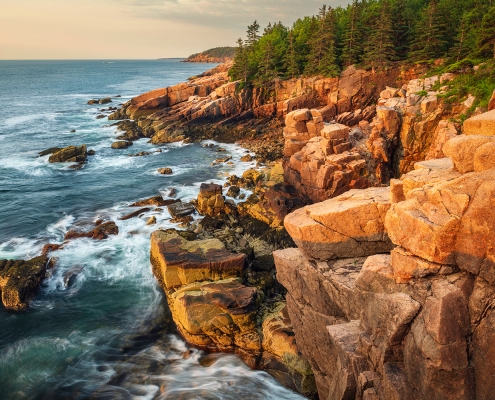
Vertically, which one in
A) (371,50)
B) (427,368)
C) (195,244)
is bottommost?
(195,244)

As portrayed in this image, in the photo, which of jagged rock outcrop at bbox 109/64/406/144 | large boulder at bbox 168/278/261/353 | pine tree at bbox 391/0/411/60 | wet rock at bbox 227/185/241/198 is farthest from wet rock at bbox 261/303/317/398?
pine tree at bbox 391/0/411/60

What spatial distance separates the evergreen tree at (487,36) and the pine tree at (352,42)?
20.5 meters

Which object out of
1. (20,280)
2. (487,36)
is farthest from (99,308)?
(487,36)

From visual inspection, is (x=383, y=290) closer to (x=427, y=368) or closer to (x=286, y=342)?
(x=427, y=368)

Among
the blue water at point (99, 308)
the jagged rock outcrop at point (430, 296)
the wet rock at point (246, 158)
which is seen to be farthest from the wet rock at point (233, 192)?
the jagged rock outcrop at point (430, 296)

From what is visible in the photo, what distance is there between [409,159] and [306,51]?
40.9 meters

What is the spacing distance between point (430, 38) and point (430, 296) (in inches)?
2047

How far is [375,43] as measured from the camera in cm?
5312

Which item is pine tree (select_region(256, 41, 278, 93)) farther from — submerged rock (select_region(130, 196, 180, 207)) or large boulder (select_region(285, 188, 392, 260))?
large boulder (select_region(285, 188, 392, 260))

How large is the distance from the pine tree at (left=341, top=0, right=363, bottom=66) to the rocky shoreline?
20577 millimetres

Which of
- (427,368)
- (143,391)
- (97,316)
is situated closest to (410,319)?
(427,368)

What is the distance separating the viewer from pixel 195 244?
2241 centimetres

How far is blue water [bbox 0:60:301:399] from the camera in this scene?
1594 cm

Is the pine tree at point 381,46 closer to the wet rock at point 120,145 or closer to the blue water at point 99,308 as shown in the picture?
the blue water at point 99,308
